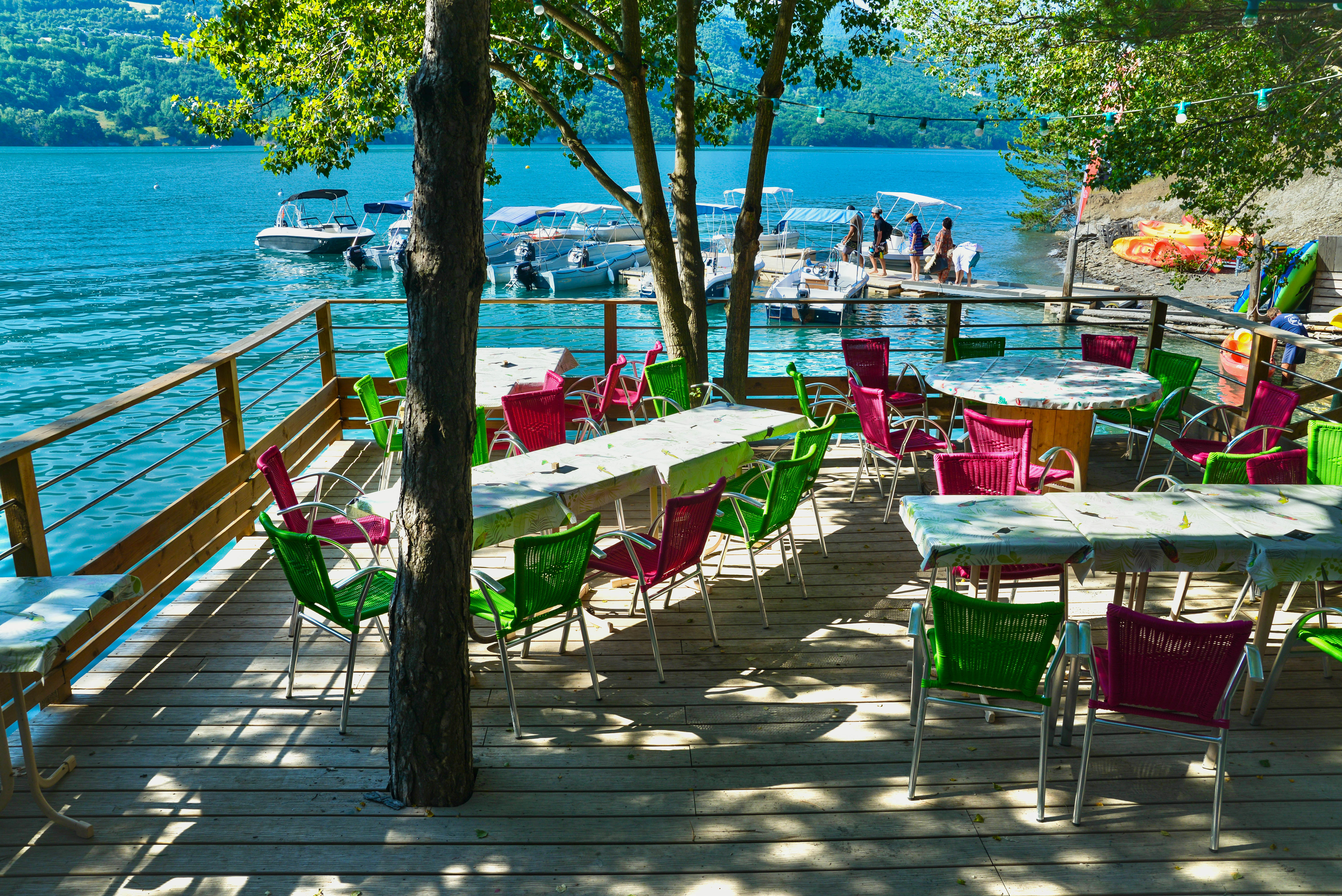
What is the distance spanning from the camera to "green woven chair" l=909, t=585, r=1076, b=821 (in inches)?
121

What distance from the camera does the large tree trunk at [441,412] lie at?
9.49ft

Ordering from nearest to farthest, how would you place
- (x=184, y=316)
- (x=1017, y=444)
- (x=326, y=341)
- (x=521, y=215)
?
(x=1017, y=444)
(x=326, y=341)
(x=184, y=316)
(x=521, y=215)

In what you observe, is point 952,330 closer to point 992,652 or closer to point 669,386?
point 669,386

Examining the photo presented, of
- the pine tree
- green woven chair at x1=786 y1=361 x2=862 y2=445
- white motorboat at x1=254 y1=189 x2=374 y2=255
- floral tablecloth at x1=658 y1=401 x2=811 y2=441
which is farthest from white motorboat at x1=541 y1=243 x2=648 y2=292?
floral tablecloth at x1=658 y1=401 x2=811 y2=441

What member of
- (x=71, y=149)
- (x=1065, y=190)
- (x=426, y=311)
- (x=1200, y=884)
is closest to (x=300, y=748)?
(x=426, y=311)

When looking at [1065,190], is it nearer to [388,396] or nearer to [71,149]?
[388,396]

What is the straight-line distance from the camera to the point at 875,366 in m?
7.08

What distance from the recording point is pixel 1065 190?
139ft

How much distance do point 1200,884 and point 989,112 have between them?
1526 cm

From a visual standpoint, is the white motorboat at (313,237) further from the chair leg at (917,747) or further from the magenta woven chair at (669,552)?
the chair leg at (917,747)

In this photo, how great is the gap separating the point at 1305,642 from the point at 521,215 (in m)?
31.9

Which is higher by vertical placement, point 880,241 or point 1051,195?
point 1051,195

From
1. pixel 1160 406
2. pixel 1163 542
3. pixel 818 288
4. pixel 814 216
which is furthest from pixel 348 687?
pixel 814 216

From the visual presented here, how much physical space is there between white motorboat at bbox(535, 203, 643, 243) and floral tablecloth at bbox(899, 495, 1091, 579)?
94.6 ft
